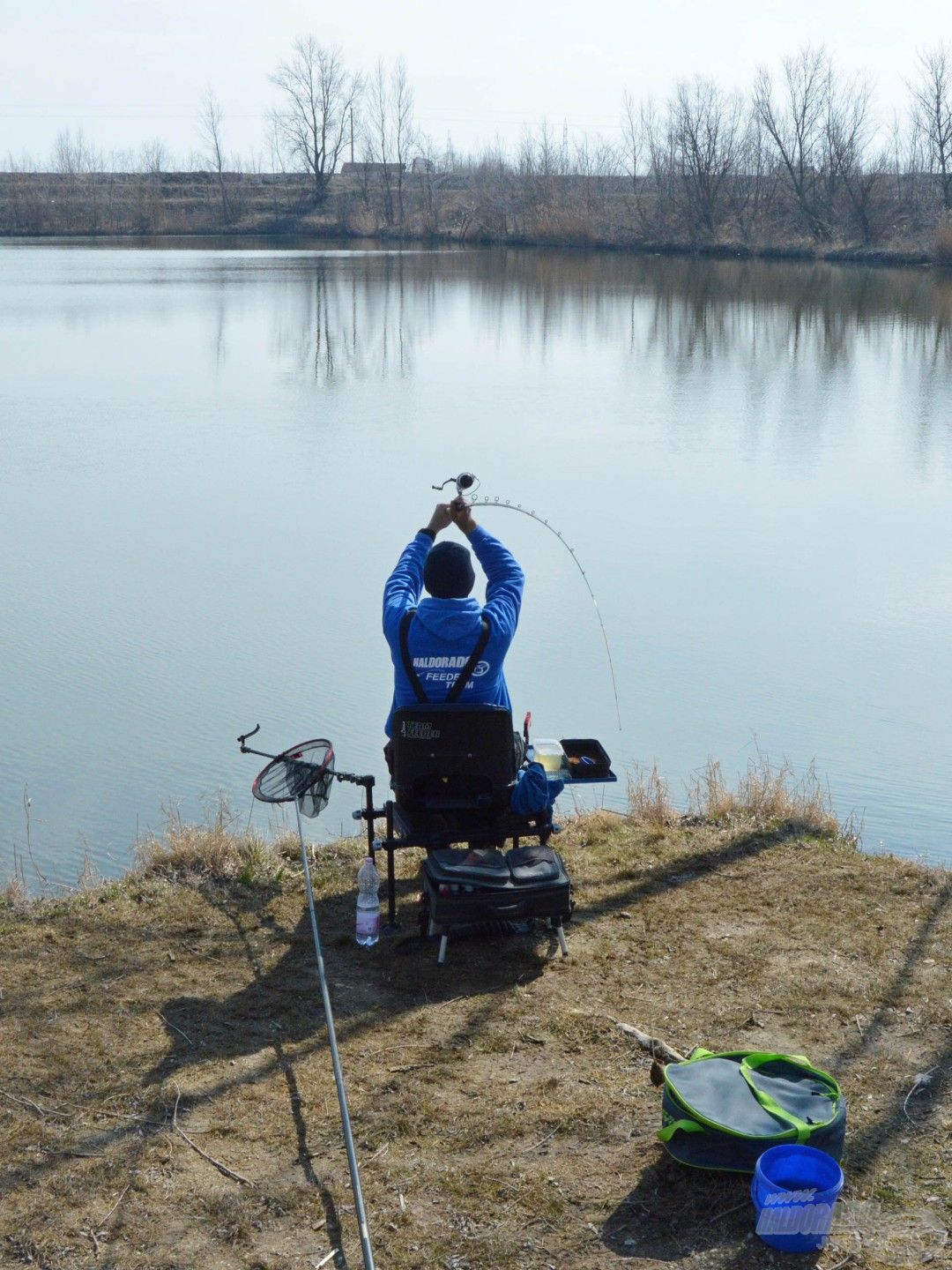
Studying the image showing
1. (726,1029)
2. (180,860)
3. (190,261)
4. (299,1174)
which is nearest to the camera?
(299,1174)

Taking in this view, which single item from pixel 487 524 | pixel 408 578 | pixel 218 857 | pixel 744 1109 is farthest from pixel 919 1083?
pixel 487 524

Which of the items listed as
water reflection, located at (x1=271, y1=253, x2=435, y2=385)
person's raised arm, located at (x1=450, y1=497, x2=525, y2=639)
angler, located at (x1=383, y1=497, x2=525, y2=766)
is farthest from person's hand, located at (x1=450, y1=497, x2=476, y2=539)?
water reflection, located at (x1=271, y1=253, x2=435, y2=385)

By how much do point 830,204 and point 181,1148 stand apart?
49097mm

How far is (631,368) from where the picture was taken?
60.8ft

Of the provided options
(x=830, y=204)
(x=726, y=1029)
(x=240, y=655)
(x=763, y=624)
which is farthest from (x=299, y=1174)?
(x=830, y=204)

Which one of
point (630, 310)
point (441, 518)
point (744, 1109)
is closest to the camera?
point (744, 1109)

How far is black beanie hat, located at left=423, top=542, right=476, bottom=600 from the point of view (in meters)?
3.70

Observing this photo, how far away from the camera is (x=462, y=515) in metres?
4.18

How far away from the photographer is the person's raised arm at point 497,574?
3770mm

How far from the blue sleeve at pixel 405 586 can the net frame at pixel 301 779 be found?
50 centimetres

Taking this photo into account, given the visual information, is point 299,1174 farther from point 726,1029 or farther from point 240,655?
point 240,655

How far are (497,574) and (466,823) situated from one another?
750 mm

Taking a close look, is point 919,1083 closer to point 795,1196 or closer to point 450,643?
point 795,1196

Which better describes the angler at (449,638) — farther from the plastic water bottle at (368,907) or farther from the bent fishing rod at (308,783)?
the plastic water bottle at (368,907)
